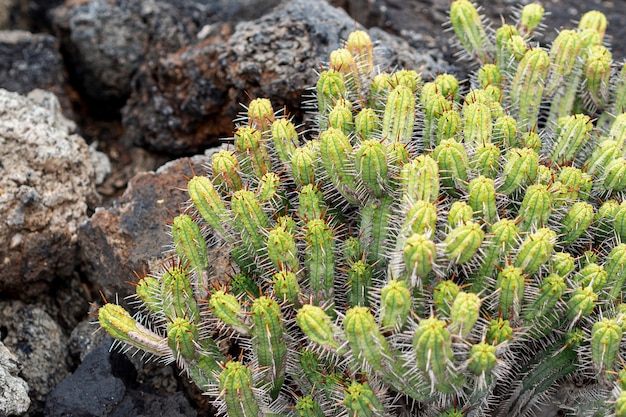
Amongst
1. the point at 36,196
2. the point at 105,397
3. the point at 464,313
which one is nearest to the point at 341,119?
the point at 464,313

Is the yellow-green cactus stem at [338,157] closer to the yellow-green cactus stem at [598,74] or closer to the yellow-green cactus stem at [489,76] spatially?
the yellow-green cactus stem at [489,76]

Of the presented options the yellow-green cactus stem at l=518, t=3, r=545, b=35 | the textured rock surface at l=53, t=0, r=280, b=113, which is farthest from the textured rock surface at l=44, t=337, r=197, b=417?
the yellow-green cactus stem at l=518, t=3, r=545, b=35

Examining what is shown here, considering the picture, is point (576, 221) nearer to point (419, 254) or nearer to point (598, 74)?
point (419, 254)

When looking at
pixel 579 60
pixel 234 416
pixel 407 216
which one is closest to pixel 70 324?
pixel 234 416

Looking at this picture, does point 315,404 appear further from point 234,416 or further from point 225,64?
point 225,64

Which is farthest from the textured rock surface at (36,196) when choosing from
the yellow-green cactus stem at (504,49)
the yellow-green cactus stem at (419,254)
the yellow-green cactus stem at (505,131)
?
the yellow-green cactus stem at (504,49)

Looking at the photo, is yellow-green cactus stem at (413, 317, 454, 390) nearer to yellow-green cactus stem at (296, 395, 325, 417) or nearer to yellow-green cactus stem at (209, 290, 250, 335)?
yellow-green cactus stem at (296, 395, 325, 417)

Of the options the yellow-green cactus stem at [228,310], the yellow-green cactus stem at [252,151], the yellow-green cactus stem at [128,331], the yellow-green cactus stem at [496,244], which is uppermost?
the yellow-green cactus stem at [496,244]
